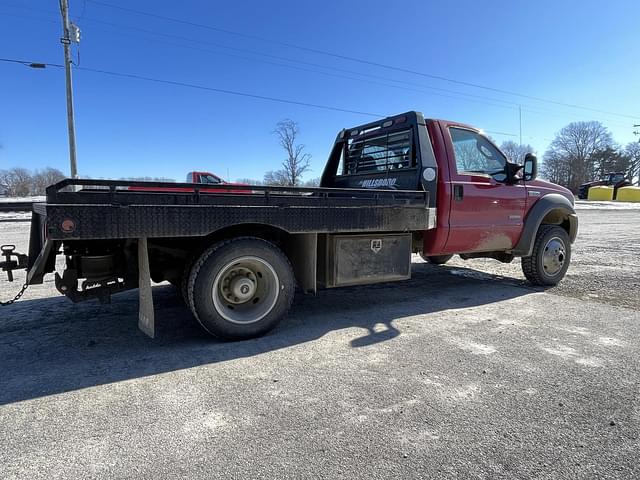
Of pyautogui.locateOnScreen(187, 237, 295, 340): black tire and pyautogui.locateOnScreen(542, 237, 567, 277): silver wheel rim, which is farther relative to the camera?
pyautogui.locateOnScreen(542, 237, 567, 277): silver wheel rim

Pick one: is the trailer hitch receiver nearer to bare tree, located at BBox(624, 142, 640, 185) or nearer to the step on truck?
the step on truck

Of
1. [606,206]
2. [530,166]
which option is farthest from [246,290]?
[606,206]

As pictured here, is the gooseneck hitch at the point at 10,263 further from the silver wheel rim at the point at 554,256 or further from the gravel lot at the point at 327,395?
the silver wheel rim at the point at 554,256

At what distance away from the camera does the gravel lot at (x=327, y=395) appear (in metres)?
1.98

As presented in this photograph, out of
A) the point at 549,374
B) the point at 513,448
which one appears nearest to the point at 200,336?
the point at 513,448

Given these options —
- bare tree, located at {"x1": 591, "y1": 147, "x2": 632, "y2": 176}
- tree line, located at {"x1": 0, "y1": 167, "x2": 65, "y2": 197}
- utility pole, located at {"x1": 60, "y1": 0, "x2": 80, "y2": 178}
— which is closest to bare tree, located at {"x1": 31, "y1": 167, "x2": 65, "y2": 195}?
tree line, located at {"x1": 0, "y1": 167, "x2": 65, "y2": 197}

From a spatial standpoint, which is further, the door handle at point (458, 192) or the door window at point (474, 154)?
the door window at point (474, 154)

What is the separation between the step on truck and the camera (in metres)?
3.19

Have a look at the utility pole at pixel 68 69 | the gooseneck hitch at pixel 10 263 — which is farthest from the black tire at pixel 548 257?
the utility pole at pixel 68 69

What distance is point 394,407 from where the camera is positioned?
8.16ft

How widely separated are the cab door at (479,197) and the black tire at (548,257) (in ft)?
1.64

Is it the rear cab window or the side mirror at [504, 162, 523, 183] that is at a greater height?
the rear cab window

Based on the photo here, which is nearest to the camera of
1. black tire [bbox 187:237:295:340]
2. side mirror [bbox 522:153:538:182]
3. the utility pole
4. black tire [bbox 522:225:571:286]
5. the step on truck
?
the step on truck

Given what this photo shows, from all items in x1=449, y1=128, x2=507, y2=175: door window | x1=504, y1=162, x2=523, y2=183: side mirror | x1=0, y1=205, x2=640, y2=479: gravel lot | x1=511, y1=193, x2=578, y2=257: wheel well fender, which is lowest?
x1=0, y1=205, x2=640, y2=479: gravel lot
